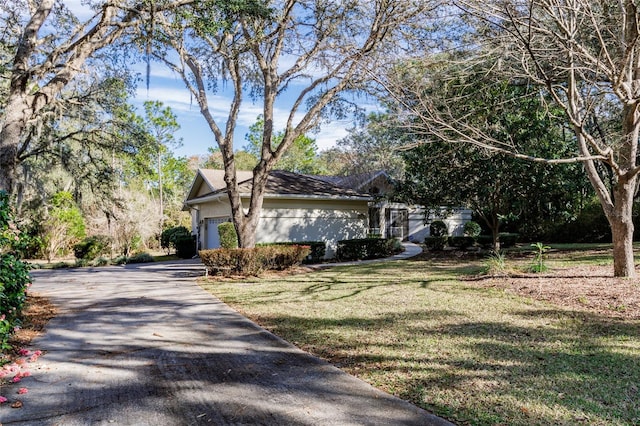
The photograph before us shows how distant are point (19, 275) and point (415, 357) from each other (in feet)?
17.0

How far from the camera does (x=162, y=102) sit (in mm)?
36219

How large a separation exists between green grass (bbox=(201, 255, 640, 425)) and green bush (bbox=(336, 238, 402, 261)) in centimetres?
796

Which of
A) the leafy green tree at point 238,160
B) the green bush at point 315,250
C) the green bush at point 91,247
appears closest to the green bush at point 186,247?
the green bush at point 91,247

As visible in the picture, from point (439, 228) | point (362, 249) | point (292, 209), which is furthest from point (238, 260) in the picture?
point (439, 228)

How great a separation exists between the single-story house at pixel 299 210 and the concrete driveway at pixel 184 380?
972 centimetres

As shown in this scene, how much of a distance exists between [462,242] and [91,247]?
1795cm

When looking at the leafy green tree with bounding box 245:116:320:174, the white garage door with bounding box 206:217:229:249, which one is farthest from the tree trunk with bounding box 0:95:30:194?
the leafy green tree with bounding box 245:116:320:174

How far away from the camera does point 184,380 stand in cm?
438

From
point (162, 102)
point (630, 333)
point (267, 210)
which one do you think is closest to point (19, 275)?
point (630, 333)

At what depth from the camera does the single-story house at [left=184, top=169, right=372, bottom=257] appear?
17297 mm

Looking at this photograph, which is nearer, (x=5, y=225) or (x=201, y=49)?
(x=5, y=225)

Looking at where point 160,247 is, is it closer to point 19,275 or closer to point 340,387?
point 19,275

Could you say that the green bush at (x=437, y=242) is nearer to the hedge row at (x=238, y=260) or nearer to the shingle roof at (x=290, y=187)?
the shingle roof at (x=290, y=187)

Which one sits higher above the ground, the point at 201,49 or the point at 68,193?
the point at 201,49
